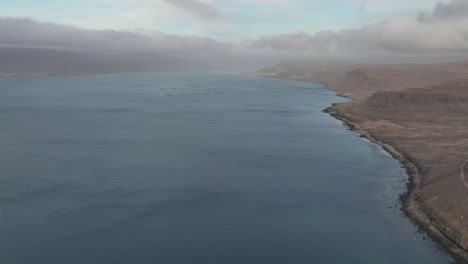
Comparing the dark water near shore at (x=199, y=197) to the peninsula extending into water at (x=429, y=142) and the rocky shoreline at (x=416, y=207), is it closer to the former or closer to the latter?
the rocky shoreline at (x=416, y=207)

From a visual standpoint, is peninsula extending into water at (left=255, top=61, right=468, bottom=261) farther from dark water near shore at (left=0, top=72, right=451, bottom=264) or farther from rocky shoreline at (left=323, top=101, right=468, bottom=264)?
dark water near shore at (left=0, top=72, right=451, bottom=264)

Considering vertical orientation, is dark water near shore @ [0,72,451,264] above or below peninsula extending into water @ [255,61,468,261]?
below

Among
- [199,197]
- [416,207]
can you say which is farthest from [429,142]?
[199,197]

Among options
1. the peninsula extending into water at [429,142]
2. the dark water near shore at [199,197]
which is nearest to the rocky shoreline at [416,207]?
the peninsula extending into water at [429,142]

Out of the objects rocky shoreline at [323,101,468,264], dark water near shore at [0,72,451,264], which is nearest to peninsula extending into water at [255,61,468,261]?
rocky shoreline at [323,101,468,264]

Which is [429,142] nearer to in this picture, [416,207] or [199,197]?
[416,207]

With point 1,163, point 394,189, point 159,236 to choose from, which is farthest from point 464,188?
point 1,163

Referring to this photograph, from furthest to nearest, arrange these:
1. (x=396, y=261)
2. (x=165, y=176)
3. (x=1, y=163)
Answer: (x=1, y=163) < (x=165, y=176) < (x=396, y=261)

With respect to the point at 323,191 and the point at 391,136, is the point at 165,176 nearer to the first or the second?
the point at 323,191
